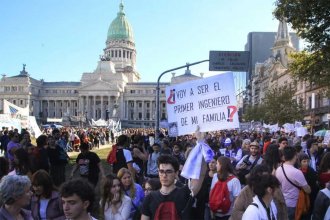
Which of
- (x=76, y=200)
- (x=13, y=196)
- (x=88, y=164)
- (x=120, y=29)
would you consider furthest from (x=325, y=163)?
(x=120, y=29)

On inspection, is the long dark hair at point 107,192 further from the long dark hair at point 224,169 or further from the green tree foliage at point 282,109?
the green tree foliage at point 282,109

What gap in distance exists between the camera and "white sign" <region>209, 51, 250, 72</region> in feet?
63.1

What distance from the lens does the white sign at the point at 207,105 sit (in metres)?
6.57

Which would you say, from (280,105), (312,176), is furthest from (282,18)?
(280,105)

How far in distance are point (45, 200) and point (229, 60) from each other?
14625 mm

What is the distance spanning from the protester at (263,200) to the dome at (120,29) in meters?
152

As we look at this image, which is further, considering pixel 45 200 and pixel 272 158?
pixel 272 158

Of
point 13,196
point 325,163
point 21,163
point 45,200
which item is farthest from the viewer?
point 21,163

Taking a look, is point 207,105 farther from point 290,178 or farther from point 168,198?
point 168,198

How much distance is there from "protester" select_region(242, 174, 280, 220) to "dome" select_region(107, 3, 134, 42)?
500 ft

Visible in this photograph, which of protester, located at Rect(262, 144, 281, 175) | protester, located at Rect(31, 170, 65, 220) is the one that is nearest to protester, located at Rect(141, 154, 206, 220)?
protester, located at Rect(31, 170, 65, 220)

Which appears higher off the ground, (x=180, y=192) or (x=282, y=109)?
(x=282, y=109)

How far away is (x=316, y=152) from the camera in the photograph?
37.4ft

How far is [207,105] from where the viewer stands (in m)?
6.70
